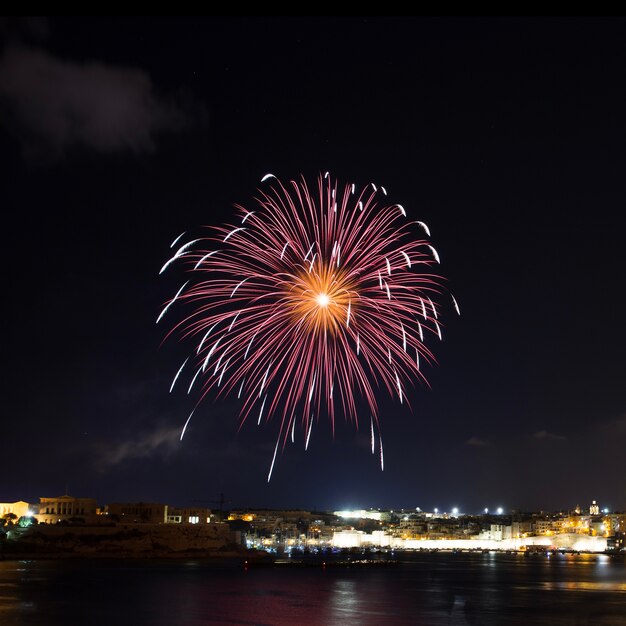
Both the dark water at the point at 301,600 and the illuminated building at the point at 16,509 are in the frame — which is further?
the illuminated building at the point at 16,509

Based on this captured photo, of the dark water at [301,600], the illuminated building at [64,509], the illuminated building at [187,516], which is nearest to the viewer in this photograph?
the dark water at [301,600]

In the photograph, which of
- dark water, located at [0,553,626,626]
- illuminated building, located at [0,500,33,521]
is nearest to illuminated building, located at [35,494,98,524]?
illuminated building, located at [0,500,33,521]

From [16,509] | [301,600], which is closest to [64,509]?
[16,509]

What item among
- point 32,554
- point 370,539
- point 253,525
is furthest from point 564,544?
point 32,554

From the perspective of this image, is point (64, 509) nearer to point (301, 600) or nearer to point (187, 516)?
point (187, 516)

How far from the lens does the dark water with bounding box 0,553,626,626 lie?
3247 centimetres

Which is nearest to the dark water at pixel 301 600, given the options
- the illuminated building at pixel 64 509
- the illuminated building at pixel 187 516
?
the illuminated building at pixel 64 509

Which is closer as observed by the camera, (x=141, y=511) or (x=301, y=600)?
(x=301, y=600)

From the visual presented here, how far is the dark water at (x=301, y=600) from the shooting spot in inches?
1278

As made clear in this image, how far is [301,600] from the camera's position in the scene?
42531 mm

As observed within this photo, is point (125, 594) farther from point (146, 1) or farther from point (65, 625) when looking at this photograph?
point (146, 1)

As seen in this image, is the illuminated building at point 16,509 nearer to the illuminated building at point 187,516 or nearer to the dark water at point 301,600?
the illuminated building at point 187,516

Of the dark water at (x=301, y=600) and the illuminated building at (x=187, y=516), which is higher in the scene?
the illuminated building at (x=187, y=516)

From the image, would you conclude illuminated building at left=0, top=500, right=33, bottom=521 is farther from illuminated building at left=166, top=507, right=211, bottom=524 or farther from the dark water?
the dark water
